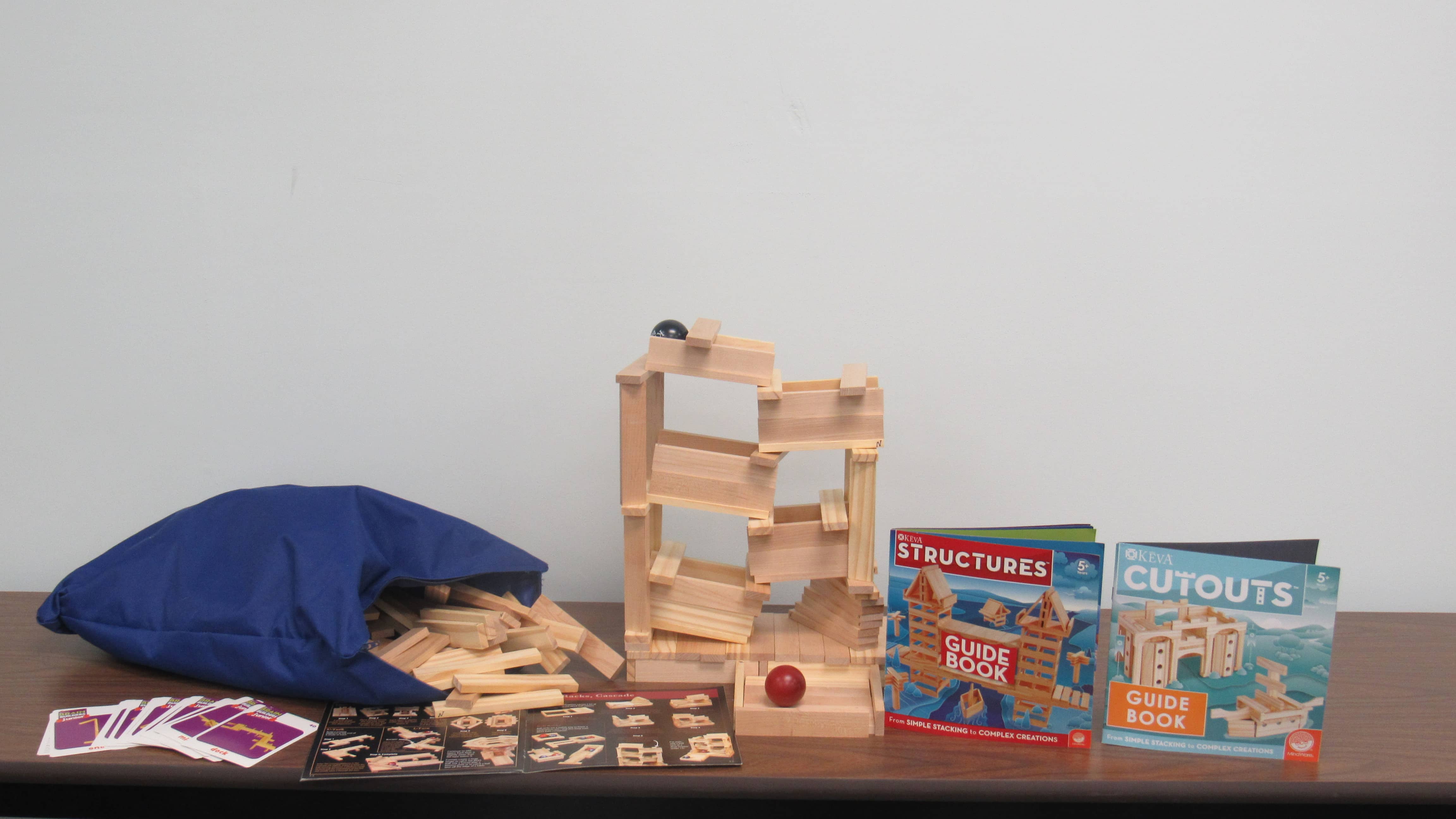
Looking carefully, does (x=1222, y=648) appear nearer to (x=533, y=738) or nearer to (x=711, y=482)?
(x=711, y=482)

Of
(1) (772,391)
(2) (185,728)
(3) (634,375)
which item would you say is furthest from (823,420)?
(2) (185,728)

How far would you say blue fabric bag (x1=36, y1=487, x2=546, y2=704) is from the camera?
1089mm

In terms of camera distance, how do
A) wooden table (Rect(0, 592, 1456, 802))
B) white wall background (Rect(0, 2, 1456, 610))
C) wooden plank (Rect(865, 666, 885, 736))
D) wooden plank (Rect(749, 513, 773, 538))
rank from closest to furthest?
1. wooden table (Rect(0, 592, 1456, 802))
2. wooden plank (Rect(865, 666, 885, 736))
3. wooden plank (Rect(749, 513, 773, 538))
4. white wall background (Rect(0, 2, 1456, 610))

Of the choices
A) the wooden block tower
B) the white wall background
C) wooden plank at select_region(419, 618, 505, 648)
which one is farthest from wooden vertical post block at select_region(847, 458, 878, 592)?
wooden plank at select_region(419, 618, 505, 648)

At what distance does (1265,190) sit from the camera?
4.63ft

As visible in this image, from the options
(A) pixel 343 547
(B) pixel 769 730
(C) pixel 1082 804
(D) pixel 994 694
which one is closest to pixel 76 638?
(A) pixel 343 547

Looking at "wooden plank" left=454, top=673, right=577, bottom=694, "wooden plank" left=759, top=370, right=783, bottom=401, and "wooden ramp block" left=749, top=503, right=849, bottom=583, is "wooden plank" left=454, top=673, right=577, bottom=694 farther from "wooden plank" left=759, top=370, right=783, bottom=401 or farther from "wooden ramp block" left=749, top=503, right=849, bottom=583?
"wooden plank" left=759, top=370, right=783, bottom=401

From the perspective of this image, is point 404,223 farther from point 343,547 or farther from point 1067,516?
point 1067,516

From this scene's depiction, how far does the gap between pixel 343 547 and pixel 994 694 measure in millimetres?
745

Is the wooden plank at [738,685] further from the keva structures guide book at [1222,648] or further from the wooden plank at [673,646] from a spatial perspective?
the keva structures guide book at [1222,648]

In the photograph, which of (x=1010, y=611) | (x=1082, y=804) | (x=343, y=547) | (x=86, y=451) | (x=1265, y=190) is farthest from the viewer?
(x=86, y=451)

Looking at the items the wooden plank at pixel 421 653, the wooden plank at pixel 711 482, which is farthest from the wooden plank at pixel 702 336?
the wooden plank at pixel 421 653

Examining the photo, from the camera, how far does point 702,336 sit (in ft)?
3.72

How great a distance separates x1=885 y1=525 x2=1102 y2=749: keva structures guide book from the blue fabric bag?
49cm
